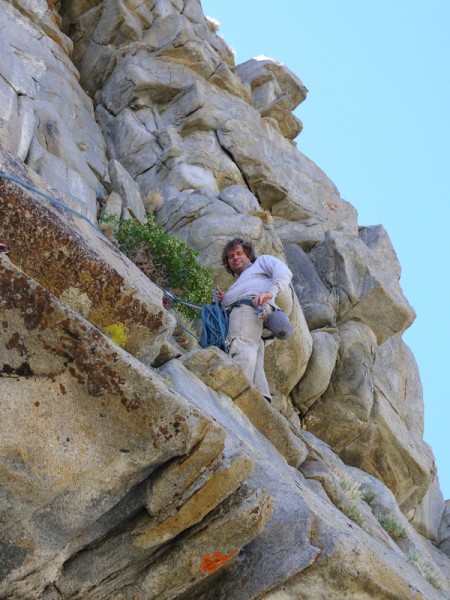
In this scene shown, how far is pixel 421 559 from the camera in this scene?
34.8 ft

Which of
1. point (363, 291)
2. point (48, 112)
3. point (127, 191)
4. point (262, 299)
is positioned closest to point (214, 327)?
point (262, 299)

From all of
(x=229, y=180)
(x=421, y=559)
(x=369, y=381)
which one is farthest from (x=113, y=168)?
(x=421, y=559)

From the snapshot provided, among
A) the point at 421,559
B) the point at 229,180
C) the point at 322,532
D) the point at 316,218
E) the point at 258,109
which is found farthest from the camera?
the point at 258,109

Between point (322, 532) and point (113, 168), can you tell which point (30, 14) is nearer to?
Result: point (113, 168)

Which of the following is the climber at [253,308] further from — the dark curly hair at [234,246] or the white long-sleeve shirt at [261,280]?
the dark curly hair at [234,246]

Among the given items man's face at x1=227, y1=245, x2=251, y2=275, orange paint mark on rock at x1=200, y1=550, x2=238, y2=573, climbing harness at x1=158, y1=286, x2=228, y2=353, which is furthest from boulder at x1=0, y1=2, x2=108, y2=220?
orange paint mark on rock at x1=200, y1=550, x2=238, y2=573

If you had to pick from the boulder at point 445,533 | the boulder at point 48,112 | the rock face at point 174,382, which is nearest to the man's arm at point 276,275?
the rock face at point 174,382

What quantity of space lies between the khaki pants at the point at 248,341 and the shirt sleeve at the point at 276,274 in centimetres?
45

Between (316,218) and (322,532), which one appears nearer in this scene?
(322,532)

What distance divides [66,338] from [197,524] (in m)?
1.67

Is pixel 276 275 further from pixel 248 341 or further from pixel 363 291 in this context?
pixel 363 291

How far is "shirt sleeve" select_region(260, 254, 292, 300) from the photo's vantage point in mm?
10812

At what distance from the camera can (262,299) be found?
1050 centimetres

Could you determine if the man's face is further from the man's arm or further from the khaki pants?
the khaki pants
